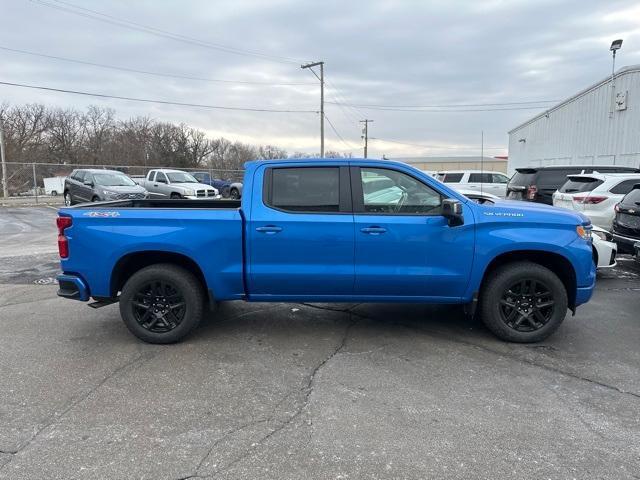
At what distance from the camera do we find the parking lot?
2.90m

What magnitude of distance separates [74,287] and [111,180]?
620 inches

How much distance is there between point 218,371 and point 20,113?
67.7 metres

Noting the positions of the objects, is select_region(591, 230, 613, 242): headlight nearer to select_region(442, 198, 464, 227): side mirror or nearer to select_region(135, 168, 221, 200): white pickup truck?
select_region(442, 198, 464, 227): side mirror

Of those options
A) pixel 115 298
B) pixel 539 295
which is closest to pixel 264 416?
pixel 115 298

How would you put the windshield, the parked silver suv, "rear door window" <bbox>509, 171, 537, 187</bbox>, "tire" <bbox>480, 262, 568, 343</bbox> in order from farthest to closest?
the windshield, the parked silver suv, "rear door window" <bbox>509, 171, 537, 187</bbox>, "tire" <bbox>480, 262, 568, 343</bbox>

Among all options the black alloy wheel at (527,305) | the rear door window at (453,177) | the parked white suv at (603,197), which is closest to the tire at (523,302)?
the black alloy wheel at (527,305)

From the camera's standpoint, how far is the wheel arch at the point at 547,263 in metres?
4.77

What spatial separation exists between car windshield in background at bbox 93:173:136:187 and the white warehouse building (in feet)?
64.0

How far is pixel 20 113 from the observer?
5912 centimetres

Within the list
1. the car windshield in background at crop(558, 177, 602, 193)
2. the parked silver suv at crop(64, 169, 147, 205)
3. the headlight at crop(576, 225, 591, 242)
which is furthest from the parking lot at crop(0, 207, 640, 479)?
the parked silver suv at crop(64, 169, 147, 205)

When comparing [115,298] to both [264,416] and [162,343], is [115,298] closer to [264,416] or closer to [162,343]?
[162,343]

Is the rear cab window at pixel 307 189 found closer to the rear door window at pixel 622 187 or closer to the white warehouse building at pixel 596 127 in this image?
the rear door window at pixel 622 187

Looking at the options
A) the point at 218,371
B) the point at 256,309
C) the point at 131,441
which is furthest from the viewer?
the point at 256,309

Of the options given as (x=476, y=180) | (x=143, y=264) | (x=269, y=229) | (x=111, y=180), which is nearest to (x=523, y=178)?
(x=476, y=180)
